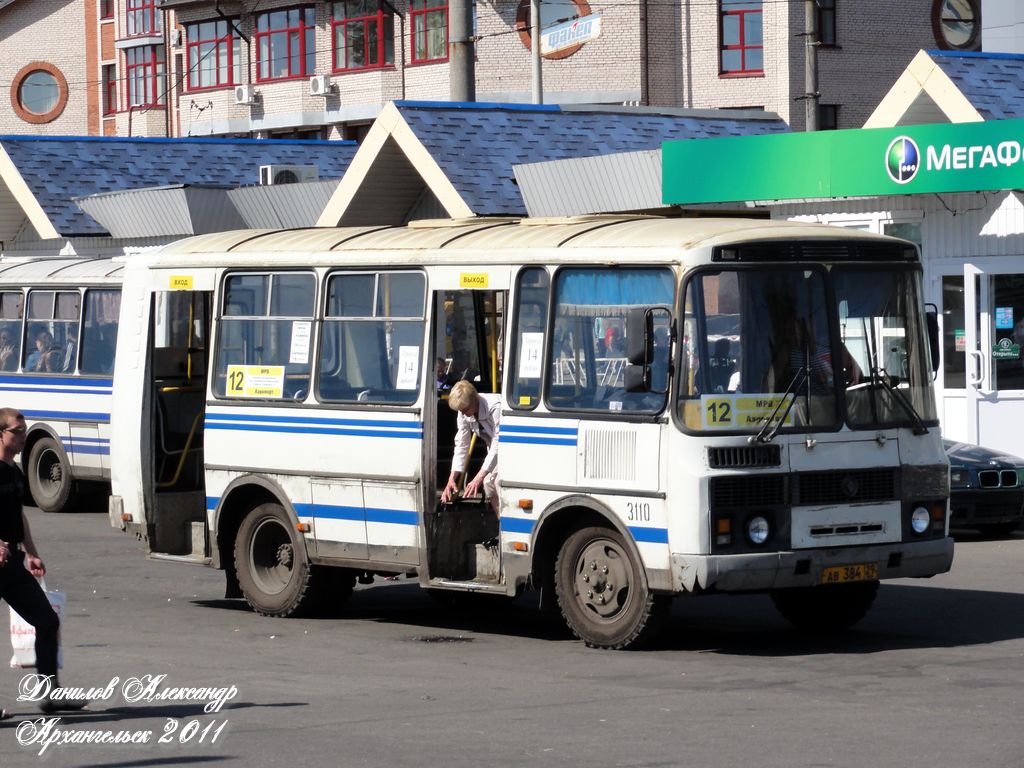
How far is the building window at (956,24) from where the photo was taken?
56.8 m

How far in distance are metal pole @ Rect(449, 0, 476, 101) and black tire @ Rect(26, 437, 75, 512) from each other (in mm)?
8941

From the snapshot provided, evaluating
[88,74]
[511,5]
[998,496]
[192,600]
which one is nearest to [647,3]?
[511,5]

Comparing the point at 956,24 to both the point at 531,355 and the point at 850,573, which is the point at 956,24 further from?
the point at 850,573

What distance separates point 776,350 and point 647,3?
45.3 metres

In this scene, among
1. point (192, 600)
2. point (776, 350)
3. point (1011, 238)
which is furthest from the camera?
point (1011, 238)

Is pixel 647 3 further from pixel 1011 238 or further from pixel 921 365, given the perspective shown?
pixel 921 365

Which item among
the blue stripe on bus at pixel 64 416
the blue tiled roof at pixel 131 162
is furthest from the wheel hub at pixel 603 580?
the blue tiled roof at pixel 131 162

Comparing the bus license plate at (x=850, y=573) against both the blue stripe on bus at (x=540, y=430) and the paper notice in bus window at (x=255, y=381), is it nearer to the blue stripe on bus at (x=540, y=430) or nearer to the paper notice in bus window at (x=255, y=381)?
the blue stripe on bus at (x=540, y=430)

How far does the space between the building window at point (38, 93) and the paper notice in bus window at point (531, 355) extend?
69.0 m

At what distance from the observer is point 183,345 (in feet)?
50.7

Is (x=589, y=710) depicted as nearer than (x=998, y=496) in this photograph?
Yes

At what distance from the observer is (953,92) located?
72.5 feet

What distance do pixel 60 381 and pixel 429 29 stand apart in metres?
36.7

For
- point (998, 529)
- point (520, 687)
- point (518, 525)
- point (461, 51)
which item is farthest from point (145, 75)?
point (520, 687)
